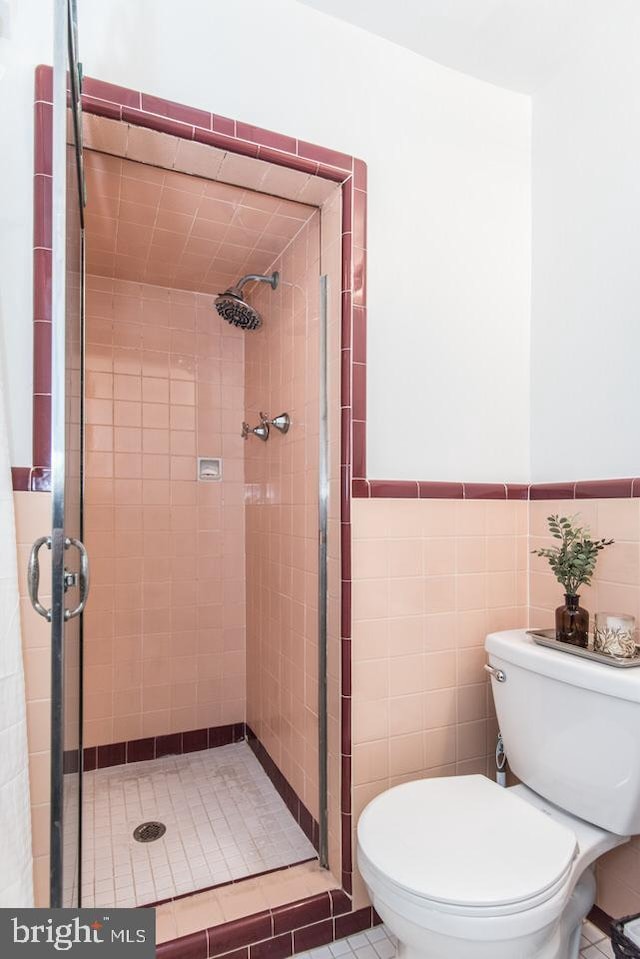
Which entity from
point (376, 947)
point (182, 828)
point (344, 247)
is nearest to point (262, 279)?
point (344, 247)

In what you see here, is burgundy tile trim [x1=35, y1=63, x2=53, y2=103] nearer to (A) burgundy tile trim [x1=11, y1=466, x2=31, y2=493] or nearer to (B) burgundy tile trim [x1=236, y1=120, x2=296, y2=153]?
(B) burgundy tile trim [x1=236, y1=120, x2=296, y2=153]

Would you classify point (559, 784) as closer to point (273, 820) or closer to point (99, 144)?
point (273, 820)

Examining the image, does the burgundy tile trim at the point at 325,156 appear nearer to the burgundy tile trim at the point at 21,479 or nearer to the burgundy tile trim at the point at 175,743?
the burgundy tile trim at the point at 21,479

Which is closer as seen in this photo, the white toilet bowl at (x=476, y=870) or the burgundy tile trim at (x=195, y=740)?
the white toilet bowl at (x=476, y=870)

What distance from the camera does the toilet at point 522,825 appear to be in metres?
1.01

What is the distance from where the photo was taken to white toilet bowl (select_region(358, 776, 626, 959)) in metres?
1.00

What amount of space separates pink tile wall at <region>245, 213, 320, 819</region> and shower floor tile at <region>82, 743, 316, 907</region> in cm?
15

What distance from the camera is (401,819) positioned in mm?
1229

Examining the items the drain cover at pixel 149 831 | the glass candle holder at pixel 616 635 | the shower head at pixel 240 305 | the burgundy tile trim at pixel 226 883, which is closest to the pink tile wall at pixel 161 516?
the shower head at pixel 240 305

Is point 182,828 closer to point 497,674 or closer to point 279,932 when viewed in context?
point 279,932

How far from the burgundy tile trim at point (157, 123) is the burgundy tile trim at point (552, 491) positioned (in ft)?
4.49

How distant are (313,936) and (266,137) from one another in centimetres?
207

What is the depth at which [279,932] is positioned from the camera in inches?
55.3

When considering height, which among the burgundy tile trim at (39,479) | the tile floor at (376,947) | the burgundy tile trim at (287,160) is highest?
the burgundy tile trim at (287,160)
